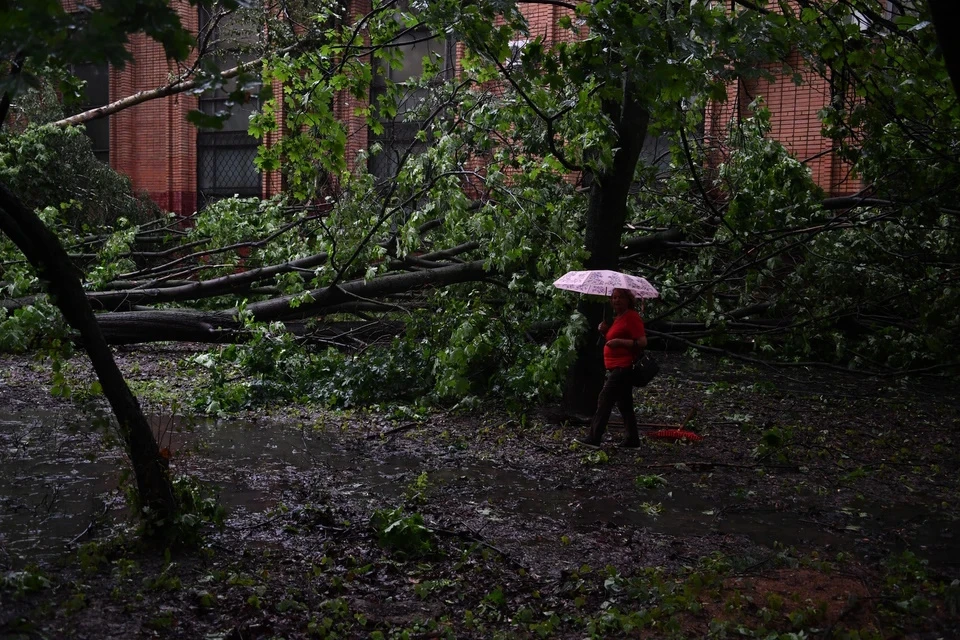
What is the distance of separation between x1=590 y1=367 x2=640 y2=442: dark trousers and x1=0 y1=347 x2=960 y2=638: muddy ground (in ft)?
0.66

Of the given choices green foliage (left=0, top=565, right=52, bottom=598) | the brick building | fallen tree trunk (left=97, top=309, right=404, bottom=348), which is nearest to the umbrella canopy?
fallen tree trunk (left=97, top=309, right=404, bottom=348)

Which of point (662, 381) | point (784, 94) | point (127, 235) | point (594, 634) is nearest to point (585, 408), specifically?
point (662, 381)

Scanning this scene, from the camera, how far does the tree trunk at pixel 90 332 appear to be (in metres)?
4.69

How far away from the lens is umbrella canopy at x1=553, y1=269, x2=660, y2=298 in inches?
311

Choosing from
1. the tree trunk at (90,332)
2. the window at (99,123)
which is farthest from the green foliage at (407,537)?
the window at (99,123)

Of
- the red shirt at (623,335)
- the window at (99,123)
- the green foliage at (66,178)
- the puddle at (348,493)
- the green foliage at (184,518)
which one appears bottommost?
the puddle at (348,493)

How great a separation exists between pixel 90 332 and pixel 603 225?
5.29m

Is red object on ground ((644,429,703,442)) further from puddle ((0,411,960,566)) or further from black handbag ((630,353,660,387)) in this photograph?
puddle ((0,411,960,566))

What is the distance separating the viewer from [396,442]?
335 inches

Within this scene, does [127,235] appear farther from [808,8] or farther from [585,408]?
[808,8]

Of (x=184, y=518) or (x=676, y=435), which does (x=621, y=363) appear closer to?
(x=676, y=435)

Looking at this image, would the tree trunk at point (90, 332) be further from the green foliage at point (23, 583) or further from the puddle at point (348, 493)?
the green foliage at point (23, 583)

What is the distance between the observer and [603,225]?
8883 millimetres

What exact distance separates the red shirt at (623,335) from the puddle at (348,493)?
132 cm
